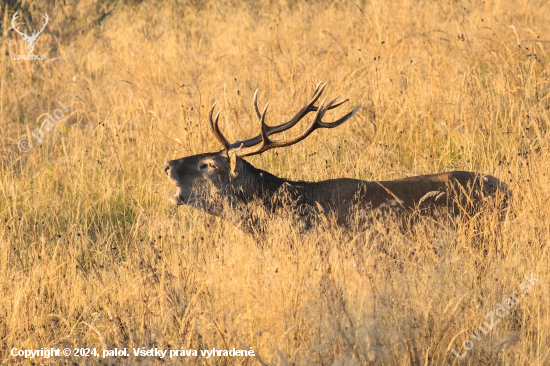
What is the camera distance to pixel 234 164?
6.09 metres

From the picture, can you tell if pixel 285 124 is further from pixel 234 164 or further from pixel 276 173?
pixel 276 173

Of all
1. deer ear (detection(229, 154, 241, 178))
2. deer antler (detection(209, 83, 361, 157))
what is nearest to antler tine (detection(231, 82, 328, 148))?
deer antler (detection(209, 83, 361, 157))

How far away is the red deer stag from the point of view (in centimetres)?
580

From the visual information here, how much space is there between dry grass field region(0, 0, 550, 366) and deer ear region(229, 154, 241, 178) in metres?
0.41

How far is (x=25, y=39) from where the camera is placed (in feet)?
38.0

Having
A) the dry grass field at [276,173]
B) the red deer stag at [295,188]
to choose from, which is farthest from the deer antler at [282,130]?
the dry grass field at [276,173]

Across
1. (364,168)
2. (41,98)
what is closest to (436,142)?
(364,168)

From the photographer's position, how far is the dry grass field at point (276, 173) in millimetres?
4160

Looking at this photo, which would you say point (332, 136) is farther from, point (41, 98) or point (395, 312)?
point (41, 98)

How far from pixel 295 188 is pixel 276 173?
49.5 inches

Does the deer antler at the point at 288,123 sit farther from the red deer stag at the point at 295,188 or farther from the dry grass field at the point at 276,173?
the dry grass field at the point at 276,173

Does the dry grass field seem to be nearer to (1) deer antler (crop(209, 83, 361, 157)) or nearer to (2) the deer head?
(2) the deer head

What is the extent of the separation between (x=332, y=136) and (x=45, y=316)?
12.4 feet

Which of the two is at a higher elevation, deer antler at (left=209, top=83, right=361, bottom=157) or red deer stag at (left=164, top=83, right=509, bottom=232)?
deer antler at (left=209, top=83, right=361, bottom=157)
